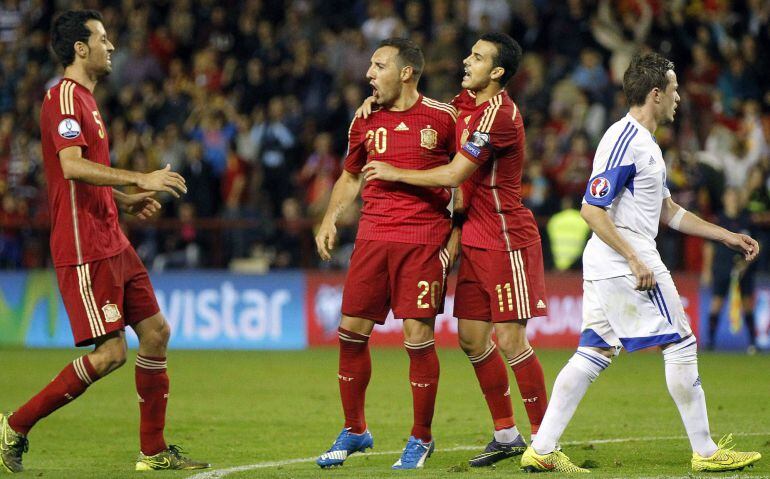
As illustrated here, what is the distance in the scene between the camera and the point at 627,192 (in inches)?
273

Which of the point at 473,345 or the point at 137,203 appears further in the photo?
the point at 137,203

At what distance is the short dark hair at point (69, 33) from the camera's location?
7.45m

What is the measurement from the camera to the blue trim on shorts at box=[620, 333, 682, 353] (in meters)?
6.78

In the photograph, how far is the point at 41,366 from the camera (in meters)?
14.6

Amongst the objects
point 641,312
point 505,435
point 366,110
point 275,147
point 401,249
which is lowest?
point 505,435

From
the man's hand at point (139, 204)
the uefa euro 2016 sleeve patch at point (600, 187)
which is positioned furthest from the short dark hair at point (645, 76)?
the man's hand at point (139, 204)

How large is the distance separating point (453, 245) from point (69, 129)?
239 centimetres

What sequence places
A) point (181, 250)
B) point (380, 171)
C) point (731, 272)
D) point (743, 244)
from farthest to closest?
point (181, 250) < point (731, 272) < point (380, 171) < point (743, 244)

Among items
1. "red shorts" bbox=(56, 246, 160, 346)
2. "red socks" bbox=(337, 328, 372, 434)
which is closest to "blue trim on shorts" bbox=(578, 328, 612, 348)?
"red socks" bbox=(337, 328, 372, 434)

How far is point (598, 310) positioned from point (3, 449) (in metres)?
3.48

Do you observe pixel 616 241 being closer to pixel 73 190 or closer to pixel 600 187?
pixel 600 187

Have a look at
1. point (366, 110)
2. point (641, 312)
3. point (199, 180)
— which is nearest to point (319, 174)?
point (199, 180)

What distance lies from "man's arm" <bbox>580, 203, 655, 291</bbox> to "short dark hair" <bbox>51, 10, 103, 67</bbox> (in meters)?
3.10

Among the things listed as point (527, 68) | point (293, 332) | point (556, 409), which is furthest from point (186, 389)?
point (527, 68)
